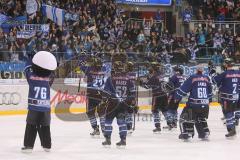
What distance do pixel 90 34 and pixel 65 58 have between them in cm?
320

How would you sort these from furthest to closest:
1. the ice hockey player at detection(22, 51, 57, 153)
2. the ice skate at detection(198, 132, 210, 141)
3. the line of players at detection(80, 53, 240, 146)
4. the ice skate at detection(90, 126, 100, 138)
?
the ice skate at detection(90, 126, 100, 138), the ice skate at detection(198, 132, 210, 141), the line of players at detection(80, 53, 240, 146), the ice hockey player at detection(22, 51, 57, 153)

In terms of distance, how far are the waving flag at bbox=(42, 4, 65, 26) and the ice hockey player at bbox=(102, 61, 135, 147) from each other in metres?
11.3

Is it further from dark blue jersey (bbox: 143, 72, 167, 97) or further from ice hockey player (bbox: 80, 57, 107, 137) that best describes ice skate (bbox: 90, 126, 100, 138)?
dark blue jersey (bbox: 143, 72, 167, 97)

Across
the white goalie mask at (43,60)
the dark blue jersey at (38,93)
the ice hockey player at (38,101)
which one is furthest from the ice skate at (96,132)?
the white goalie mask at (43,60)

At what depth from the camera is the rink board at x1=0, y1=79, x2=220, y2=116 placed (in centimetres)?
1689

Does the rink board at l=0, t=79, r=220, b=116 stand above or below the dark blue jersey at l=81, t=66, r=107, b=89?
below

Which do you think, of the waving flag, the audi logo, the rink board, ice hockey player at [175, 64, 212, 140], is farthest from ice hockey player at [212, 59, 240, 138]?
the waving flag

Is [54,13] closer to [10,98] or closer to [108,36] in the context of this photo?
[108,36]

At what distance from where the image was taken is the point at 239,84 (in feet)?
41.0

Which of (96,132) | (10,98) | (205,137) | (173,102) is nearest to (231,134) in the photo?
(205,137)

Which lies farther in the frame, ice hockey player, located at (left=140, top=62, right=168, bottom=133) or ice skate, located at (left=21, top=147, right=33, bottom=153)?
ice hockey player, located at (left=140, top=62, right=168, bottom=133)

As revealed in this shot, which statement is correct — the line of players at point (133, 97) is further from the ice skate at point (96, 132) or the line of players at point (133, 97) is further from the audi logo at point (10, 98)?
the audi logo at point (10, 98)

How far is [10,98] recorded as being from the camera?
17.0 metres

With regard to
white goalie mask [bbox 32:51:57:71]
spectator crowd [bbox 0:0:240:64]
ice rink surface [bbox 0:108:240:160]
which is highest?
spectator crowd [bbox 0:0:240:64]
